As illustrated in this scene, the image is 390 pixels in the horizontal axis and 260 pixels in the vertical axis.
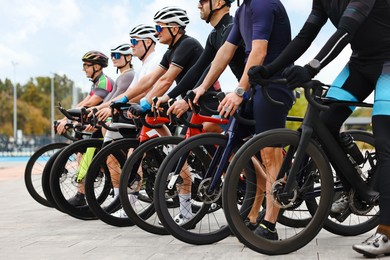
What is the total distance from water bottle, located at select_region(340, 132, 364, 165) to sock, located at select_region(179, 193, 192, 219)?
1.42 metres

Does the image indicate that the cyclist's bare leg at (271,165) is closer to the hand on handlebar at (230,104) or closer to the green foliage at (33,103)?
the hand on handlebar at (230,104)

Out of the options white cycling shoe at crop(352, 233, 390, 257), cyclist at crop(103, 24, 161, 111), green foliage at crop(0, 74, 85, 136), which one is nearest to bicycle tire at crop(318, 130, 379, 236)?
white cycling shoe at crop(352, 233, 390, 257)

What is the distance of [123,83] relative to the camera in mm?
7895

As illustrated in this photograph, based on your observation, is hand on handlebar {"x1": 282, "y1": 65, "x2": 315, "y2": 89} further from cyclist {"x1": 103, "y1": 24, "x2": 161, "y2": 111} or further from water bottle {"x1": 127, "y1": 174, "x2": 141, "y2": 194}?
cyclist {"x1": 103, "y1": 24, "x2": 161, "y2": 111}

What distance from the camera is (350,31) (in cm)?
423

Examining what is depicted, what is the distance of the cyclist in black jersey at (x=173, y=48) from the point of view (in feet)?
20.8

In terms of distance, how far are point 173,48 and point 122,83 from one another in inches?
56.6

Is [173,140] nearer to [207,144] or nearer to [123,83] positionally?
[207,144]

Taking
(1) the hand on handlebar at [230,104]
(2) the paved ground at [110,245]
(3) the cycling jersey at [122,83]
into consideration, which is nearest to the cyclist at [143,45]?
(3) the cycling jersey at [122,83]

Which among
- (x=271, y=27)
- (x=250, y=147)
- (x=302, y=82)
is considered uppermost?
(x=271, y=27)

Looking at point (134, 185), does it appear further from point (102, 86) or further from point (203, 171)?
point (102, 86)

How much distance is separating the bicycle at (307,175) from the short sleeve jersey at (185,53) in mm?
1993

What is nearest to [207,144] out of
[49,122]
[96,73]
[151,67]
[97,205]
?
[97,205]

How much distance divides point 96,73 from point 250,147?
15.6 ft
